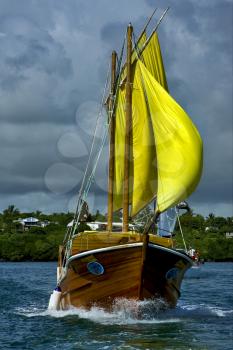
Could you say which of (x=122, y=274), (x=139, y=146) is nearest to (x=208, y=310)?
(x=122, y=274)

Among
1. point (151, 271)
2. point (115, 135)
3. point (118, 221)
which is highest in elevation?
point (115, 135)

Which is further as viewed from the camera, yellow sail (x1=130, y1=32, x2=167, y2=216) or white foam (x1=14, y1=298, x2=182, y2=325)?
yellow sail (x1=130, y1=32, x2=167, y2=216)

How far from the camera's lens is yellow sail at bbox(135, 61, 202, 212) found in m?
28.0

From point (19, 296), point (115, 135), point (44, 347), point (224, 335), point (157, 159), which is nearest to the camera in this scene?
point (44, 347)

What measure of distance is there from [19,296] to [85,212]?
12698mm

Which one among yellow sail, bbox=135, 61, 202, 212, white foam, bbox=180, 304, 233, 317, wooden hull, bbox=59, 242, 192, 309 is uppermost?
yellow sail, bbox=135, 61, 202, 212

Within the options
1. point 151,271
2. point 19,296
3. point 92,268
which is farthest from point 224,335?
point 19,296

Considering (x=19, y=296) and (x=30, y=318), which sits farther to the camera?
(x=19, y=296)

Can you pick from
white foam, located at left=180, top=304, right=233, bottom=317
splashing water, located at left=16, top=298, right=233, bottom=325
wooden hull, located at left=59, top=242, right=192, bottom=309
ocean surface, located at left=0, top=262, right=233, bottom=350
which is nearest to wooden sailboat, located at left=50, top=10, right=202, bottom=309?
wooden hull, located at left=59, top=242, right=192, bottom=309

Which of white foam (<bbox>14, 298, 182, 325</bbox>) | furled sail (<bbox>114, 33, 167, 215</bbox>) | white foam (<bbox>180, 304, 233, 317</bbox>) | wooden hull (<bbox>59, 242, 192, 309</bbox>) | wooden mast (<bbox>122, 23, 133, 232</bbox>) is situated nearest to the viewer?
wooden hull (<bbox>59, 242, 192, 309</bbox>)

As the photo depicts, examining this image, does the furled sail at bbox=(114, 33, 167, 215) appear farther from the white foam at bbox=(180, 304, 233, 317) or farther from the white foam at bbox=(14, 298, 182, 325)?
the white foam at bbox=(180, 304, 233, 317)

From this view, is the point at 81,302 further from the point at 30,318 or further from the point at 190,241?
the point at 190,241

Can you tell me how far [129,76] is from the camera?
31812mm

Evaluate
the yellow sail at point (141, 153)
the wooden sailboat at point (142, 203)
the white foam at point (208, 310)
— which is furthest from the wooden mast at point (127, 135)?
the white foam at point (208, 310)
